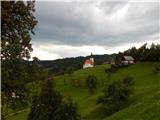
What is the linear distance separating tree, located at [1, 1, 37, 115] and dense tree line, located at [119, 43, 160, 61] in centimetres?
14836

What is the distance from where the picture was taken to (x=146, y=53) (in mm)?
170750

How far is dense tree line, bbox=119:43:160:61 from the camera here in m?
163

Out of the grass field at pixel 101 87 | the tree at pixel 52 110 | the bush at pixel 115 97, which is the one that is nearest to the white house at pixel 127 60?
the grass field at pixel 101 87

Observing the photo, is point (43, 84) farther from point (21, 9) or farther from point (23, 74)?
point (21, 9)

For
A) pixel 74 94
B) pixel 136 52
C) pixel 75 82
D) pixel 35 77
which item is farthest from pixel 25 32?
pixel 136 52

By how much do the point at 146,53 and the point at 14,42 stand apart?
159m

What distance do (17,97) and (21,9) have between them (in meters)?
3.44

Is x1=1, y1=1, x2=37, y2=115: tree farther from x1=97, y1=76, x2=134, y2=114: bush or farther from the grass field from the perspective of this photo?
x1=97, y1=76, x2=134, y2=114: bush

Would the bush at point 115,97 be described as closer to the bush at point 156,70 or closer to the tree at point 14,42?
the bush at point 156,70

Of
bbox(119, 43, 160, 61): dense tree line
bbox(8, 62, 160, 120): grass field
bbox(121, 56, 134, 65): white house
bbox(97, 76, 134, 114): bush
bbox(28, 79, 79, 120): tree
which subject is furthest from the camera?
bbox(121, 56, 134, 65): white house

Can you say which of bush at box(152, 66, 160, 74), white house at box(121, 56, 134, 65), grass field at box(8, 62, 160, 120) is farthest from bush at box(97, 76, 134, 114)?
white house at box(121, 56, 134, 65)

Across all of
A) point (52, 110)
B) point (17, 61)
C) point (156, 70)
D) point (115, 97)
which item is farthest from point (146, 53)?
point (17, 61)

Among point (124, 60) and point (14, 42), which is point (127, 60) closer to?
point (124, 60)

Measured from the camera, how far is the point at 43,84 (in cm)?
1569
